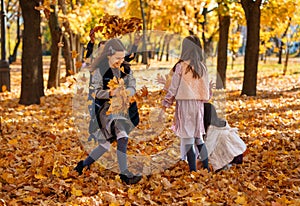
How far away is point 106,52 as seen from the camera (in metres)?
5.04

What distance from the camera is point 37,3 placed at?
34.7 ft

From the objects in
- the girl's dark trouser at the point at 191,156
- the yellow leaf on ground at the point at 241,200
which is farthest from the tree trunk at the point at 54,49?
the yellow leaf on ground at the point at 241,200

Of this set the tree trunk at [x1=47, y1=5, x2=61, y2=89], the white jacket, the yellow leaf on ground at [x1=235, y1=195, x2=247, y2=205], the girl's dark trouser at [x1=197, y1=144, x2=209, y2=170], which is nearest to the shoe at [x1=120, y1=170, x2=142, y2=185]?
the girl's dark trouser at [x1=197, y1=144, x2=209, y2=170]

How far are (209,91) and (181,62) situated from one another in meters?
0.56

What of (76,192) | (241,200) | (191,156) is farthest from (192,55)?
(76,192)

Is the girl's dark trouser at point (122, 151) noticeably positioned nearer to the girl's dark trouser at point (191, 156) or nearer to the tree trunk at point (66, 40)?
the girl's dark trouser at point (191, 156)

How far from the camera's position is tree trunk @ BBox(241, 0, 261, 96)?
1201cm

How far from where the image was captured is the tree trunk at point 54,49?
13.5 m

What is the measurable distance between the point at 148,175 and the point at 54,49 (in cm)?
977

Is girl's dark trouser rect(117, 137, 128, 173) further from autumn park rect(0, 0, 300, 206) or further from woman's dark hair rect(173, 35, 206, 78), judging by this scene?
woman's dark hair rect(173, 35, 206, 78)

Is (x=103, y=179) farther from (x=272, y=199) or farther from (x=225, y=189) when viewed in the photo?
(x=272, y=199)

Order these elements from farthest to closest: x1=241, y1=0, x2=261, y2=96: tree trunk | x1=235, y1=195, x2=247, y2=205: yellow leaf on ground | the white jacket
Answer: x1=241, y1=0, x2=261, y2=96: tree trunk
the white jacket
x1=235, y1=195, x2=247, y2=205: yellow leaf on ground

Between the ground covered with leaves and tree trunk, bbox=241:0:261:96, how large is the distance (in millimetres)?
3683

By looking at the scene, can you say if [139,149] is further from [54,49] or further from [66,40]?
[66,40]
